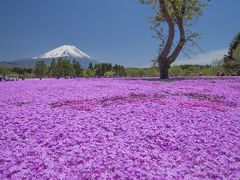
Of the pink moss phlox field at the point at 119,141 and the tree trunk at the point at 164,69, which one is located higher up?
the tree trunk at the point at 164,69

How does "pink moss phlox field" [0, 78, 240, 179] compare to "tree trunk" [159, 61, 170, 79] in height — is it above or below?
below

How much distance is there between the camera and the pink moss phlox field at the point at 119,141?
23.9ft

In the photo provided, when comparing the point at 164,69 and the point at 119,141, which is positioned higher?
the point at 164,69

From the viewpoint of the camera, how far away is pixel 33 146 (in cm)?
844

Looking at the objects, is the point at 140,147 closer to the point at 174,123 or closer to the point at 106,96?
the point at 174,123

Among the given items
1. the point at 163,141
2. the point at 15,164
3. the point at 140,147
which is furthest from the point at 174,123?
the point at 15,164

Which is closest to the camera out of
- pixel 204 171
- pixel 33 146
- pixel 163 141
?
pixel 204 171

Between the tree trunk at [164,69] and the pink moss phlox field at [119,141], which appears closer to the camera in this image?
the pink moss phlox field at [119,141]

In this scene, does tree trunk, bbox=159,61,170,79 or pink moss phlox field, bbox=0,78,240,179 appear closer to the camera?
pink moss phlox field, bbox=0,78,240,179

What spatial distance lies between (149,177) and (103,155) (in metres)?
1.47

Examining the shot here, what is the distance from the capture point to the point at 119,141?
8914 millimetres

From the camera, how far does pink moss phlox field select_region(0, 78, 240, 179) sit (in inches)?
287

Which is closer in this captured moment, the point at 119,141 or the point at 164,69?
the point at 119,141

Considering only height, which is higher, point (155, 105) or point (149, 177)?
point (155, 105)
